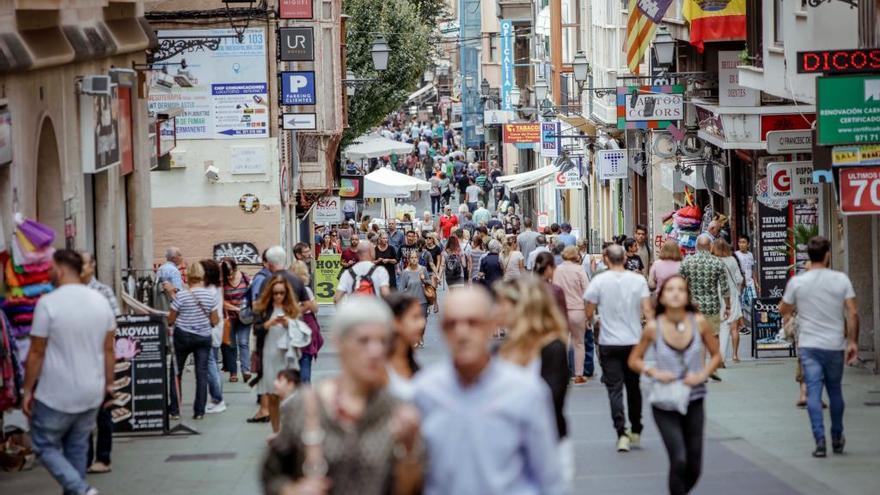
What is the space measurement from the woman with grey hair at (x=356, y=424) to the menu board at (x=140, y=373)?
31.6ft

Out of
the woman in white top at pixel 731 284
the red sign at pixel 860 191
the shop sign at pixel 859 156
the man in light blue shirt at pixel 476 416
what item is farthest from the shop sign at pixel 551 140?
the man in light blue shirt at pixel 476 416

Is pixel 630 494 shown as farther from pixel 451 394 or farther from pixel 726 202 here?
pixel 726 202

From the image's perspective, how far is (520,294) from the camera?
29.9 ft

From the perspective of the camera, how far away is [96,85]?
59.0 feet

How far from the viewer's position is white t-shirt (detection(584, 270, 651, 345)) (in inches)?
546

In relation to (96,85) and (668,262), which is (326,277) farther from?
(96,85)

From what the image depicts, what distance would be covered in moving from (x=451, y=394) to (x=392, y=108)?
51.0m

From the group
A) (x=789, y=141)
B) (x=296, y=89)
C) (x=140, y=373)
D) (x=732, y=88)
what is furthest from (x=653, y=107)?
(x=140, y=373)

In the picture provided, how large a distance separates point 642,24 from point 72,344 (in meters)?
20.4

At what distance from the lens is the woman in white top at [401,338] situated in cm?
696

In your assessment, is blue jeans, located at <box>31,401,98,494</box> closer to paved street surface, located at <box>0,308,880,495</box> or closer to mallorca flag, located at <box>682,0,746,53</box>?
paved street surface, located at <box>0,308,880,495</box>

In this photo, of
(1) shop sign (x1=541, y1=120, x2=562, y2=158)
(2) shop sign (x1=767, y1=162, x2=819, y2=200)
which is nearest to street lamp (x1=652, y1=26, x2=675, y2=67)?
(2) shop sign (x1=767, y1=162, x2=819, y2=200)

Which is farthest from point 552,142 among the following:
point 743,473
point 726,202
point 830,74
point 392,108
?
point 743,473

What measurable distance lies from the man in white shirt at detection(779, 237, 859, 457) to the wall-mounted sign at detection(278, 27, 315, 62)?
18.4 metres
